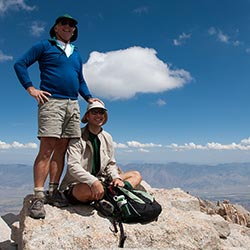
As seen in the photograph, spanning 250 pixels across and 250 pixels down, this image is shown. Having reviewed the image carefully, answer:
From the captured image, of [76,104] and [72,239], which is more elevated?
[76,104]

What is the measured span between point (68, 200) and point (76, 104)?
2.31 meters

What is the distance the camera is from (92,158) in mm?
7520

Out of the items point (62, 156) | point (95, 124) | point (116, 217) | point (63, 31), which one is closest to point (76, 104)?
point (95, 124)

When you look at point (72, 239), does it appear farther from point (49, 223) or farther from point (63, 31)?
point (63, 31)

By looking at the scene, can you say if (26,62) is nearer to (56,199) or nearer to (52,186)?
(52,186)

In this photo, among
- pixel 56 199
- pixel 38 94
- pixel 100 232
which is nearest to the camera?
pixel 100 232

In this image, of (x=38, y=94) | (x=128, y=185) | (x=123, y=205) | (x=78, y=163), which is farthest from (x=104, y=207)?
(x=38, y=94)

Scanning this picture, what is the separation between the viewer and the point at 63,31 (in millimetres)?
7332

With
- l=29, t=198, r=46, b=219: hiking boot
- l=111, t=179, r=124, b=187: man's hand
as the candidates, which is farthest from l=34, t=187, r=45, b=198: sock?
l=111, t=179, r=124, b=187: man's hand

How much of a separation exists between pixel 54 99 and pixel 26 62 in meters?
1.01

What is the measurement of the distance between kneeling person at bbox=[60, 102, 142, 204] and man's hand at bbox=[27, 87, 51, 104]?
1133mm

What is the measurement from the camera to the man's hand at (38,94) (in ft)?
22.2

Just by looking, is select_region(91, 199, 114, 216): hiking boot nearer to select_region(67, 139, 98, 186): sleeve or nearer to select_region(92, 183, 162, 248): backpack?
select_region(92, 183, 162, 248): backpack

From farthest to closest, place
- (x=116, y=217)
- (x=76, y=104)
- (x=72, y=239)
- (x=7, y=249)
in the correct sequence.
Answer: (x=7, y=249) → (x=76, y=104) → (x=116, y=217) → (x=72, y=239)
